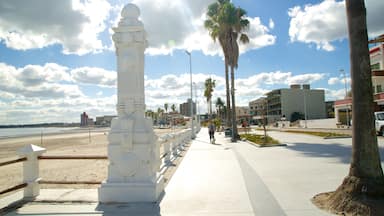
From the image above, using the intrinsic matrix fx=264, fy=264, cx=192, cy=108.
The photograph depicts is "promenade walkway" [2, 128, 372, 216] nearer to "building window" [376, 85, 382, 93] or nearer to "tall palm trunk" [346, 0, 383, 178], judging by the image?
"tall palm trunk" [346, 0, 383, 178]

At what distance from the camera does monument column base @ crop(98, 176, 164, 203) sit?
5098 millimetres

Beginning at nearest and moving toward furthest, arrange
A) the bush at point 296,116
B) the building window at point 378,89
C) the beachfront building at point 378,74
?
1. the beachfront building at point 378,74
2. the building window at point 378,89
3. the bush at point 296,116

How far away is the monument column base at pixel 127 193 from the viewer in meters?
5.10

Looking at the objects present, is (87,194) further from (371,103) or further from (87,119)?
(87,119)

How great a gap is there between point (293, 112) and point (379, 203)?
296 ft

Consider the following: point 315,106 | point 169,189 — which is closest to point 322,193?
point 169,189

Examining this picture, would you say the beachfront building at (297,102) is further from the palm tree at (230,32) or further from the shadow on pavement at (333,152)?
the shadow on pavement at (333,152)

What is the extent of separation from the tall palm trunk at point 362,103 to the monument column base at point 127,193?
3708 mm

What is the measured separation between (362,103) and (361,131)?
48cm

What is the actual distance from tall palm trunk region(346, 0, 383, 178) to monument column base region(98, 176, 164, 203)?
3.71m

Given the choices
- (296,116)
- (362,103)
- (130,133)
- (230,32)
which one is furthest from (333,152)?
(296,116)

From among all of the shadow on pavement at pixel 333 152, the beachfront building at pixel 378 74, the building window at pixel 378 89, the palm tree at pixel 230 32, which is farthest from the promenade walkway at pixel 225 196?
the building window at pixel 378 89

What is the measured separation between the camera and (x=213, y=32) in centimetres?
2430

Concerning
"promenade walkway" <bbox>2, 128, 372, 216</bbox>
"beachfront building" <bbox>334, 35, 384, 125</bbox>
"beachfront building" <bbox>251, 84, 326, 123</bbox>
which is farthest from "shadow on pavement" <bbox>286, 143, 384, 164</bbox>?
"beachfront building" <bbox>251, 84, 326, 123</bbox>
